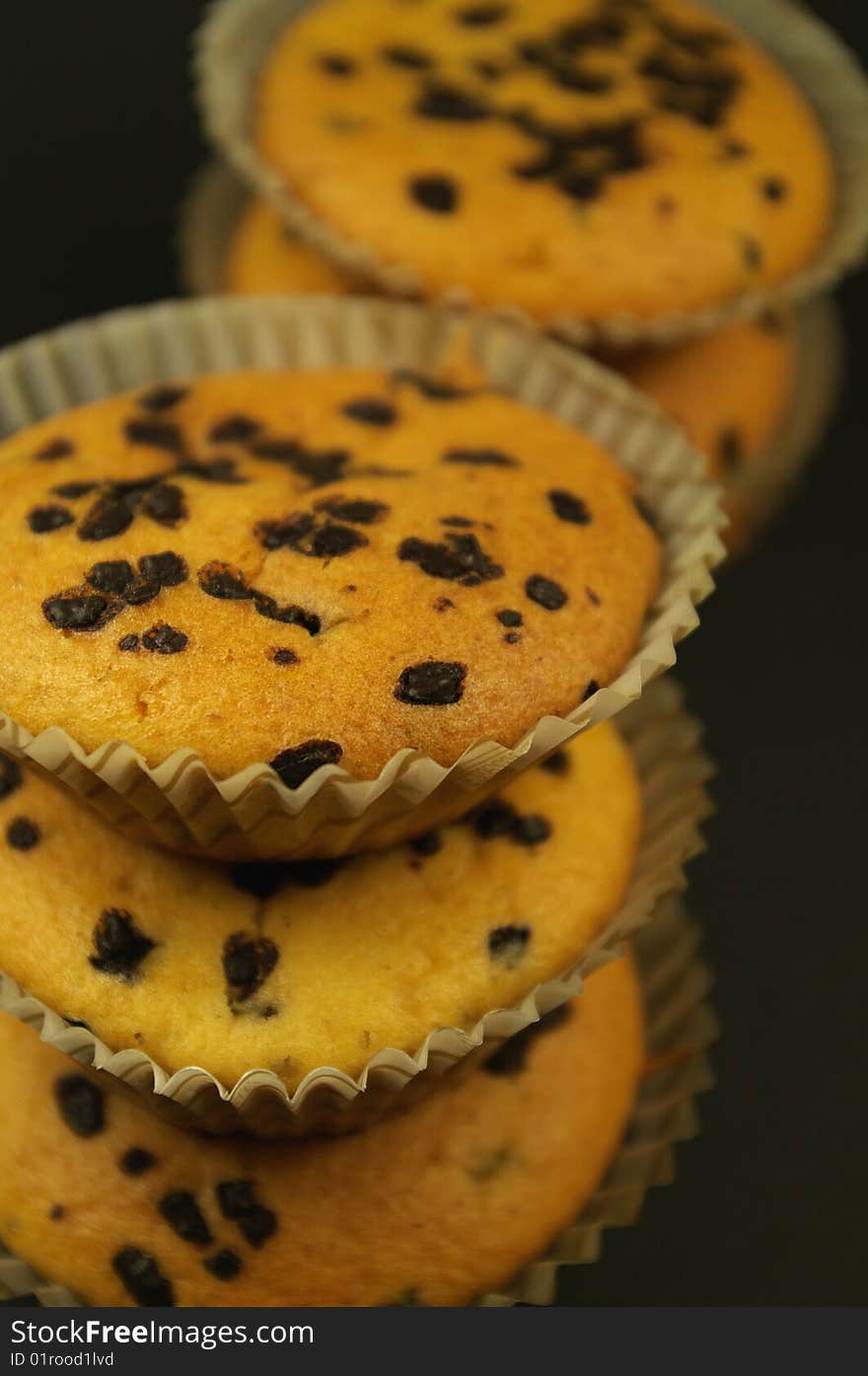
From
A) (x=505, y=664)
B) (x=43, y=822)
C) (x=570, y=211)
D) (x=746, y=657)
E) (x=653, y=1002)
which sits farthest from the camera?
(x=746, y=657)

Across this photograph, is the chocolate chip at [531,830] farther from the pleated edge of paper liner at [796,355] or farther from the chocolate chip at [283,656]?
the pleated edge of paper liner at [796,355]

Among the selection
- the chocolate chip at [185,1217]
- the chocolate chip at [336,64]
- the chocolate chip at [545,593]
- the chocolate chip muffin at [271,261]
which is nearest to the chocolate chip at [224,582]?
the chocolate chip at [545,593]

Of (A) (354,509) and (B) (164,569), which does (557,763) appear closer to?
(A) (354,509)

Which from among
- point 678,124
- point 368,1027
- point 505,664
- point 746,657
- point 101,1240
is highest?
point 678,124

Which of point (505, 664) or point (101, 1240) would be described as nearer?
point (505, 664)

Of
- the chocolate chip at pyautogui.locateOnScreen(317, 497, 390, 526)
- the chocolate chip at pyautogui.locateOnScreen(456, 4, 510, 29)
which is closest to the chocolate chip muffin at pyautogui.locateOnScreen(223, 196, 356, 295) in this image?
the chocolate chip at pyautogui.locateOnScreen(456, 4, 510, 29)

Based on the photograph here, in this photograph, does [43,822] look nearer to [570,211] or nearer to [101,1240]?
[101,1240]

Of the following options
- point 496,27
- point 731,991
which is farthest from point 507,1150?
point 496,27

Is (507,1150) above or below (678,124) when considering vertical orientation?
below
